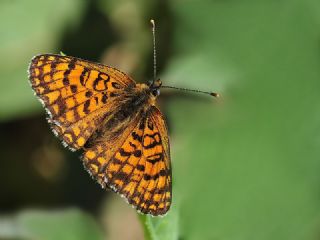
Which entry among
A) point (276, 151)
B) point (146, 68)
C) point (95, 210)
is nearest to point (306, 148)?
point (276, 151)

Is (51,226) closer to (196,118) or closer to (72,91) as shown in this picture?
(72,91)

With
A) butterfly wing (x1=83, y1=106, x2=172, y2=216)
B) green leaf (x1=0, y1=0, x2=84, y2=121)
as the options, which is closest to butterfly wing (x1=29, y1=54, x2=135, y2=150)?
butterfly wing (x1=83, y1=106, x2=172, y2=216)

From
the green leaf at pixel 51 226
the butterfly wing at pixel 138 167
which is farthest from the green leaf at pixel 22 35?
the butterfly wing at pixel 138 167

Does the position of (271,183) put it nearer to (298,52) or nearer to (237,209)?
(237,209)

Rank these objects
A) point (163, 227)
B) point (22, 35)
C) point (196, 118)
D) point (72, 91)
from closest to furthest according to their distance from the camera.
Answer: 1. point (163, 227)
2. point (72, 91)
3. point (196, 118)
4. point (22, 35)

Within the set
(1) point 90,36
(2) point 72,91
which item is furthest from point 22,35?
(2) point 72,91

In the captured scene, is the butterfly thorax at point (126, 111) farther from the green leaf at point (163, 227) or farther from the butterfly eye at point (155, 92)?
the green leaf at point (163, 227)
